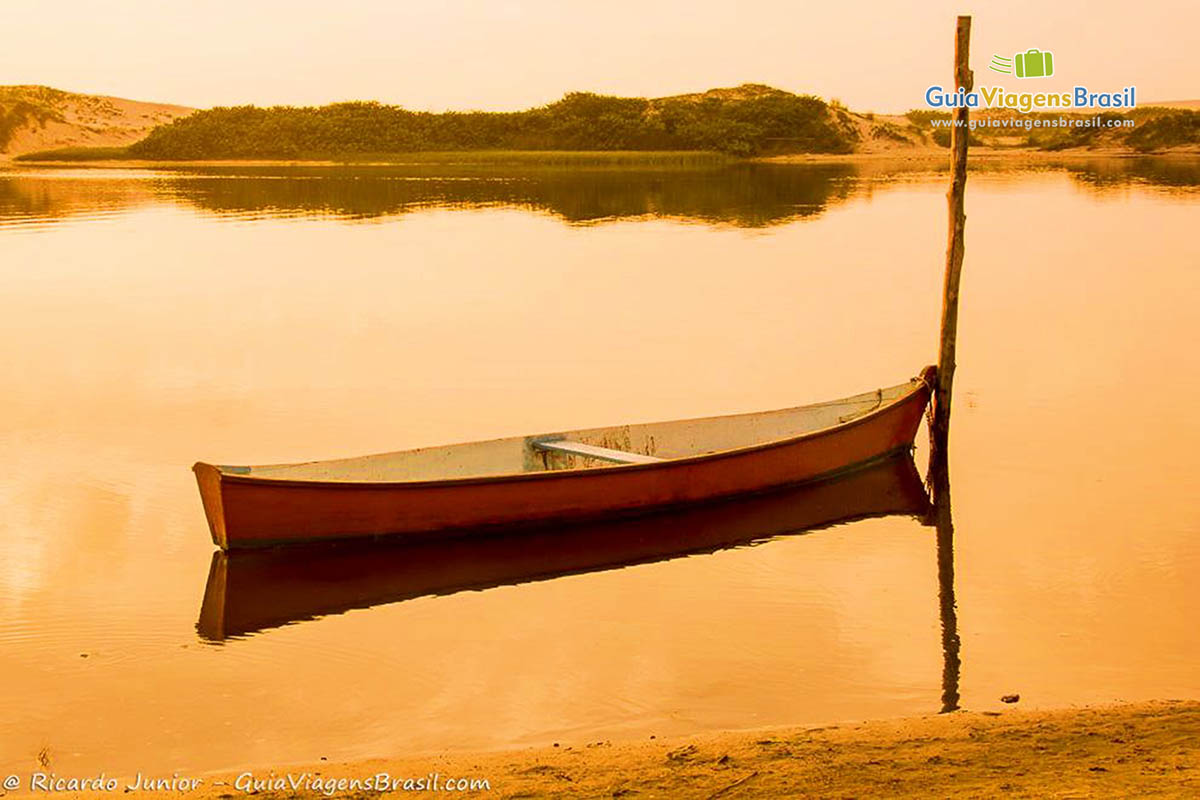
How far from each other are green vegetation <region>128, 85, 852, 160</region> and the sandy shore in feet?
323

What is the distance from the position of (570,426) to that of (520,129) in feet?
315

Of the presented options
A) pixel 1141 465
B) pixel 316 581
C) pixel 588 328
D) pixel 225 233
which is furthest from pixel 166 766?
pixel 225 233

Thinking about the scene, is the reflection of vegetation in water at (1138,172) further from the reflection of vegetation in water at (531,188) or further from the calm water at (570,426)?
the calm water at (570,426)

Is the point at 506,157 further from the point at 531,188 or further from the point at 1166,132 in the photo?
the point at 1166,132

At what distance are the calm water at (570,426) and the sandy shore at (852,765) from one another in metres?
0.83

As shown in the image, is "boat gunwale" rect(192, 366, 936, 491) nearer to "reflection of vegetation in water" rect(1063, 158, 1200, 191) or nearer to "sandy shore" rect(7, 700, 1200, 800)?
"sandy shore" rect(7, 700, 1200, 800)

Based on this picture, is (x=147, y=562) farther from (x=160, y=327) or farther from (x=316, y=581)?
(x=160, y=327)

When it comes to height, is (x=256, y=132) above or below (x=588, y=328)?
above

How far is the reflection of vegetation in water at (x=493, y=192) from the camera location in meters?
55.4

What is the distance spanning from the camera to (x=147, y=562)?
41.7ft

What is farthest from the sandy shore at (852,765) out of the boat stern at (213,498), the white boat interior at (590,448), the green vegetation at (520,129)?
the green vegetation at (520,129)

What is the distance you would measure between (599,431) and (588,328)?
1158 centimetres

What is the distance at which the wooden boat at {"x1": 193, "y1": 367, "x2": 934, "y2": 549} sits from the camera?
1254cm

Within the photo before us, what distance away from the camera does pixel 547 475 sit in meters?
13.2
